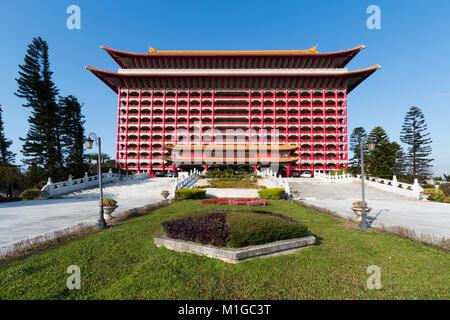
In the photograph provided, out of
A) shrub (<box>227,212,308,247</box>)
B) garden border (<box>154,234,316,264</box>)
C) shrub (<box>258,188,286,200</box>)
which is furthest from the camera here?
shrub (<box>258,188,286,200</box>)

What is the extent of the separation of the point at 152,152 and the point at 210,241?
44.9 metres

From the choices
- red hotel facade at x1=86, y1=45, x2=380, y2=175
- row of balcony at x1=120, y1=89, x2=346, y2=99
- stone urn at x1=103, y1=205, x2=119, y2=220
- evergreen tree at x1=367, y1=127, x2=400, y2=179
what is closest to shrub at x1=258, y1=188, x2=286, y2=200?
stone urn at x1=103, y1=205, x2=119, y2=220

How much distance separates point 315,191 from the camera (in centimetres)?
2336

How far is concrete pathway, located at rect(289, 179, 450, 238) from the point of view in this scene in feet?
32.0

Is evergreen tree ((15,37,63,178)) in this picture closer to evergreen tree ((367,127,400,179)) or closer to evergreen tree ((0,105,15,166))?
evergreen tree ((0,105,15,166))

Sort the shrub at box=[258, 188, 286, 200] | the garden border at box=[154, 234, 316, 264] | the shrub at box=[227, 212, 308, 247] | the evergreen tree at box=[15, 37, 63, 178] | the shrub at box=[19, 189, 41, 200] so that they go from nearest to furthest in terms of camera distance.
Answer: the garden border at box=[154, 234, 316, 264], the shrub at box=[227, 212, 308, 247], the shrub at box=[258, 188, 286, 200], the shrub at box=[19, 189, 41, 200], the evergreen tree at box=[15, 37, 63, 178]

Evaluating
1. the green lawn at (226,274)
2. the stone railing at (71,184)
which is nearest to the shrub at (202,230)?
the green lawn at (226,274)

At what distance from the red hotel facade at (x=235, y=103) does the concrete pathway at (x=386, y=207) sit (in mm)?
22265

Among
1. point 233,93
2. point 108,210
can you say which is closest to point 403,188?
point 108,210

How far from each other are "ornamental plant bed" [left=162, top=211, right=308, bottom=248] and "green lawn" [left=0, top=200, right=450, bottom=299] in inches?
19.1

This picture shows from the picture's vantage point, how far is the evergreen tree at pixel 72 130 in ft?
111

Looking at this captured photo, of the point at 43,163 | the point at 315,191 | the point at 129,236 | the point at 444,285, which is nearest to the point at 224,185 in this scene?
the point at 315,191

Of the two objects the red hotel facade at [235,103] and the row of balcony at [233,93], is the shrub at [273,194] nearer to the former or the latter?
the red hotel facade at [235,103]
